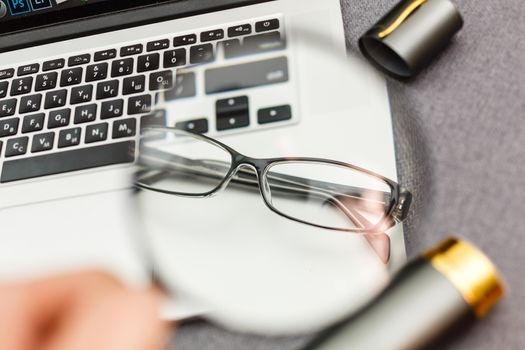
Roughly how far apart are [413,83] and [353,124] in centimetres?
5

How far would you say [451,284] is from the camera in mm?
265

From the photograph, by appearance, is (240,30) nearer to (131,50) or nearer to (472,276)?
(131,50)

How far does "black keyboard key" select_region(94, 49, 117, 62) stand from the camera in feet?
1.59

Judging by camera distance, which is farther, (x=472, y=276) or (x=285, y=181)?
(x=285, y=181)

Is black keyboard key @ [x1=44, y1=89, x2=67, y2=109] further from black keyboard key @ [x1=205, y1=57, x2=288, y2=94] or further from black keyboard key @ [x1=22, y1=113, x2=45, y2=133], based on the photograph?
black keyboard key @ [x1=205, y1=57, x2=288, y2=94]

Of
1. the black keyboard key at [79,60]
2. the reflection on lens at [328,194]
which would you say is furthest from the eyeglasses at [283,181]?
the black keyboard key at [79,60]

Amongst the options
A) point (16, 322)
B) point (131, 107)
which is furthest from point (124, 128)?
point (16, 322)

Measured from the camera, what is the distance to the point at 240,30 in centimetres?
46

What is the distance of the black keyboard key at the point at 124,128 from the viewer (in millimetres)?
438

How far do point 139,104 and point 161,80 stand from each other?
29mm

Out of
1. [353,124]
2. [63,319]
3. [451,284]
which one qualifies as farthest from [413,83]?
[63,319]

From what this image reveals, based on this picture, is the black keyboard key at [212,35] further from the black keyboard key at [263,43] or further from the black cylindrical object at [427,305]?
the black cylindrical object at [427,305]

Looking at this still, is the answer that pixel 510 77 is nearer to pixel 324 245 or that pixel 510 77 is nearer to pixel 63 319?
pixel 324 245

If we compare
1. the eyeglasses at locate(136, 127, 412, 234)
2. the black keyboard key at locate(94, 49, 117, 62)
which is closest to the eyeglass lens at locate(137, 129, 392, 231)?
the eyeglasses at locate(136, 127, 412, 234)
